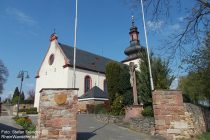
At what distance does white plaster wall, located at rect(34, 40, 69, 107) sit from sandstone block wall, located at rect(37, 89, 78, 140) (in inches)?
1035

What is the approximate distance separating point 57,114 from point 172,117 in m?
5.40

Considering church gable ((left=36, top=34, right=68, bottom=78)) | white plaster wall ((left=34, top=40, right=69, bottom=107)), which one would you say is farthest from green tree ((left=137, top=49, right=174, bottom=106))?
church gable ((left=36, top=34, right=68, bottom=78))

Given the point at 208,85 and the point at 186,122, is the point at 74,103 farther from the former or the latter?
the point at 208,85

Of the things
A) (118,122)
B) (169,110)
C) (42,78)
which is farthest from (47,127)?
(42,78)

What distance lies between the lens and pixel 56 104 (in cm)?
929

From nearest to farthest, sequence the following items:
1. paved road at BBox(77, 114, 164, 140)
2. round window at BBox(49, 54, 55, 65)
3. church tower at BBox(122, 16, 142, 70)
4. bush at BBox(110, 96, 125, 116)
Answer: paved road at BBox(77, 114, 164, 140) < bush at BBox(110, 96, 125, 116) < round window at BBox(49, 54, 55, 65) < church tower at BBox(122, 16, 142, 70)

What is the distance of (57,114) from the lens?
9.16 m

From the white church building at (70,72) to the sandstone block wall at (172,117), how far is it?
22.5 meters

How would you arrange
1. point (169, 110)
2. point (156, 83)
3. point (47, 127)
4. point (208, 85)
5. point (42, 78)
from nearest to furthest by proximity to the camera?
1. point (47, 127)
2. point (169, 110)
3. point (156, 83)
4. point (208, 85)
5. point (42, 78)

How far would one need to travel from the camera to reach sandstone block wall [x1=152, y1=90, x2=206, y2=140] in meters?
10.3

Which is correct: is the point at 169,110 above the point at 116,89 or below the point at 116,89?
below

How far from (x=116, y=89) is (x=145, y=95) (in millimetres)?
3718

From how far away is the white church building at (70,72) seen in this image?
118 ft

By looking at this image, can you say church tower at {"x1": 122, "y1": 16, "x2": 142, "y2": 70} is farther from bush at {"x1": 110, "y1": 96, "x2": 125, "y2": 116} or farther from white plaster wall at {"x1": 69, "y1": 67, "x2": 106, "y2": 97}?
bush at {"x1": 110, "y1": 96, "x2": 125, "y2": 116}
